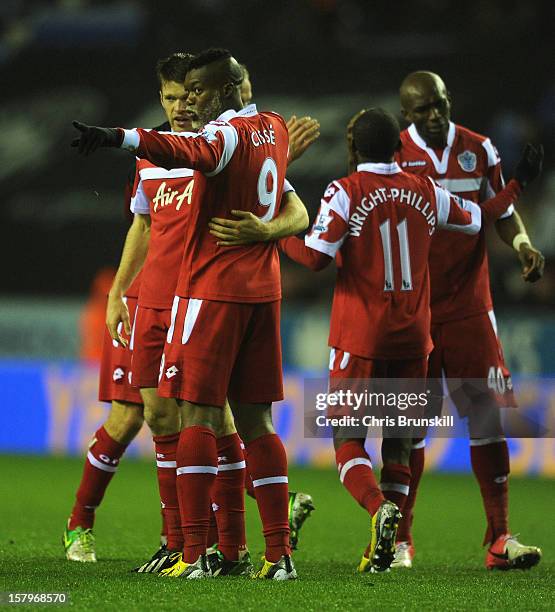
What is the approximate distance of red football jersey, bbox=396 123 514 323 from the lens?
609cm

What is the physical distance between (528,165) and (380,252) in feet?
3.68

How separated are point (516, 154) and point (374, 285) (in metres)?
8.50

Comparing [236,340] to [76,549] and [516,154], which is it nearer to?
[76,549]

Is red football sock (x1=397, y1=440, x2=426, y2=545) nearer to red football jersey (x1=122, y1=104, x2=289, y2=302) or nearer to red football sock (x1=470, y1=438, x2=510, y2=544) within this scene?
red football sock (x1=470, y1=438, x2=510, y2=544)

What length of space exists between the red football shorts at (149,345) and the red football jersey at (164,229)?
45 mm

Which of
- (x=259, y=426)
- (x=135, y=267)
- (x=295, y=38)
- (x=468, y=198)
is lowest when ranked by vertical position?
(x=259, y=426)

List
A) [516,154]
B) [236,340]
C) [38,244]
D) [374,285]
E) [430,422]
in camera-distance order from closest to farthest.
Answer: [236,340] → [374,285] → [430,422] → [516,154] → [38,244]

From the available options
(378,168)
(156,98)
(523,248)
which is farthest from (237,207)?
(156,98)

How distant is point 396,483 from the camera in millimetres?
5582

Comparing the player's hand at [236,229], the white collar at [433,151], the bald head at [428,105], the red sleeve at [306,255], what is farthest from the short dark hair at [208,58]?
the white collar at [433,151]

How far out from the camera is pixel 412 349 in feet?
18.2

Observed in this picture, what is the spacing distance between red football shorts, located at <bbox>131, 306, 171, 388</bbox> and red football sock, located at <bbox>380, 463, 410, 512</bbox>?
44.2 inches

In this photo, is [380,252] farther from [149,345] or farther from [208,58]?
[208,58]

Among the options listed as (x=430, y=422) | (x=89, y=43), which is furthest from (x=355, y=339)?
(x=89, y=43)
